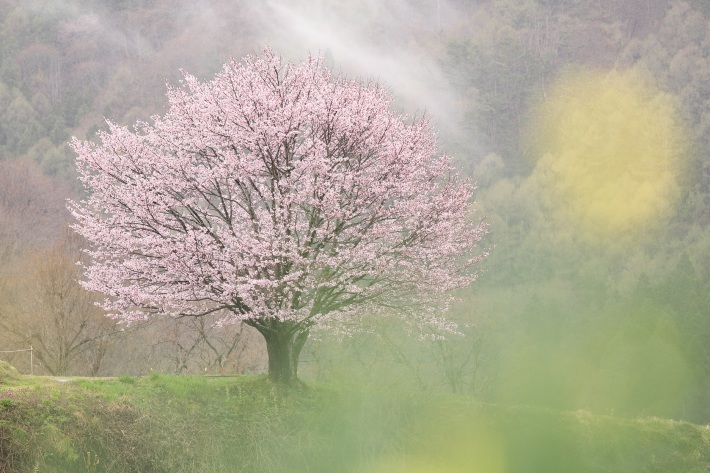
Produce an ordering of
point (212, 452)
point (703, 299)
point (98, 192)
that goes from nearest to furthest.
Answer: point (212, 452), point (98, 192), point (703, 299)

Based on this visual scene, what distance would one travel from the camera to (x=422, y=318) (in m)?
19.2

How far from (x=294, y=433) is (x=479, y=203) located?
171ft

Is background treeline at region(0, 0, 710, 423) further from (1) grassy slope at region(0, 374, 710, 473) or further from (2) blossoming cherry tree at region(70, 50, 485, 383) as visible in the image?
(2) blossoming cherry tree at region(70, 50, 485, 383)

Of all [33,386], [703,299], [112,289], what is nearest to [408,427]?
[33,386]

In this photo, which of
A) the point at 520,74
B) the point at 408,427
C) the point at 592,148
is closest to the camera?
the point at 408,427

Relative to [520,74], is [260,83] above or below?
below

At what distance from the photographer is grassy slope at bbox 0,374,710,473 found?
6320 mm

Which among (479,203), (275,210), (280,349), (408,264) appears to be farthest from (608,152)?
A: (275,210)

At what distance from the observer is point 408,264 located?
59.0 ft

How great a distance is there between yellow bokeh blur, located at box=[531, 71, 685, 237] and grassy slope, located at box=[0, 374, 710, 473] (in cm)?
5499

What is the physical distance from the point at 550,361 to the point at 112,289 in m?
14.3

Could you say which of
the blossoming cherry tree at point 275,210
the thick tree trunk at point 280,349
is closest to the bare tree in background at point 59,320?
the blossoming cherry tree at point 275,210

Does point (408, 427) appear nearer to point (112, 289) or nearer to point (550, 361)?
point (550, 361)

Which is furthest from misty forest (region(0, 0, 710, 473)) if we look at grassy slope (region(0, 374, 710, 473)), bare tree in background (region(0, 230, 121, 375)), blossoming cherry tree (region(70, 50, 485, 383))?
bare tree in background (region(0, 230, 121, 375))
